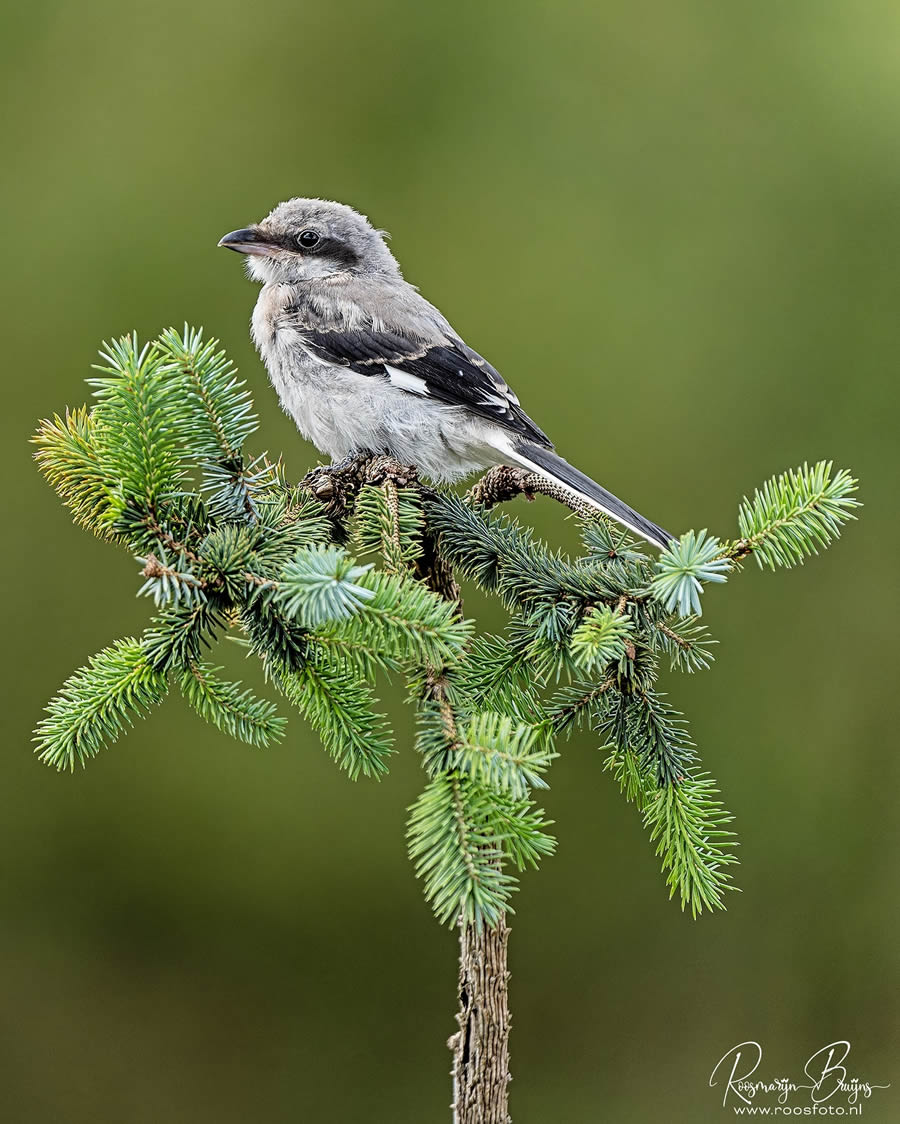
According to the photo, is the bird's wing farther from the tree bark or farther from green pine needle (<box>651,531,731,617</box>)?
the tree bark

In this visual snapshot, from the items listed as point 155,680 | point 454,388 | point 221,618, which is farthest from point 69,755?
point 454,388

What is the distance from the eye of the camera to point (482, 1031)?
4.77 feet

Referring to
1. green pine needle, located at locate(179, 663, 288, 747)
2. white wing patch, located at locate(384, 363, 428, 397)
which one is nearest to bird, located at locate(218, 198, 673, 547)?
white wing patch, located at locate(384, 363, 428, 397)

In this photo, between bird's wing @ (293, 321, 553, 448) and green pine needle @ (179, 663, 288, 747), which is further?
bird's wing @ (293, 321, 553, 448)

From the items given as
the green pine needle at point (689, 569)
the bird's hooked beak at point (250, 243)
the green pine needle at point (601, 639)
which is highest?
the bird's hooked beak at point (250, 243)

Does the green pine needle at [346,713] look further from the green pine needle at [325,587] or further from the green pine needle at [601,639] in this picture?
the green pine needle at [601,639]

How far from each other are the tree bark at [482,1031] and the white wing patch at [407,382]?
1.41 m

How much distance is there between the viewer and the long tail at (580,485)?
196 centimetres

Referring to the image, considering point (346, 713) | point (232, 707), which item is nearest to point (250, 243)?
point (232, 707)

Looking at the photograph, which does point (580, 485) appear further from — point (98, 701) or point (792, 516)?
point (98, 701)

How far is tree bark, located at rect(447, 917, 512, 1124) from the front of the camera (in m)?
1.45

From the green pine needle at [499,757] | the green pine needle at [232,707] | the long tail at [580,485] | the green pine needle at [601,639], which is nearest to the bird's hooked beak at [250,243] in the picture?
the long tail at [580,485]

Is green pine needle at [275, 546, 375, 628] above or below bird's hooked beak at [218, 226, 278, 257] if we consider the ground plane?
below

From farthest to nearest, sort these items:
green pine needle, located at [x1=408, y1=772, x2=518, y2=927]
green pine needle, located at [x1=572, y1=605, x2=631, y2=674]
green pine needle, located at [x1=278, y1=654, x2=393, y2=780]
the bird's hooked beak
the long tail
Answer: the bird's hooked beak
the long tail
green pine needle, located at [x1=278, y1=654, x2=393, y2=780]
green pine needle, located at [x1=572, y1=605, x2=631, y2=674]
green pine needle, located at [x1=408, y1=772, x2=518, y2=927]
